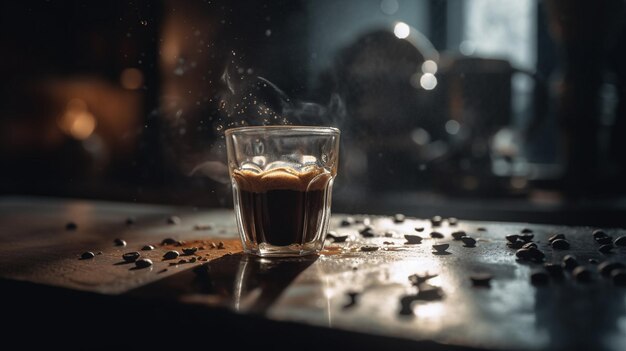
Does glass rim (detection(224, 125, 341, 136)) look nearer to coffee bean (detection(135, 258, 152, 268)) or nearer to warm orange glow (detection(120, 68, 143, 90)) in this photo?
coffee bean (detection(135, 258, 152, 268))

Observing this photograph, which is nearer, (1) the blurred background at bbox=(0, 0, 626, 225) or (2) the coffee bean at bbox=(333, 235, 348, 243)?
(2) the coffee bean at bbox=(333, 235, 348, 243)

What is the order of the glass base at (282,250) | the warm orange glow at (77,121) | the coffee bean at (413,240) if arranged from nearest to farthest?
the glass base at (282,250), the coffee bean at (413,240), the warm orange glow at (77,121)

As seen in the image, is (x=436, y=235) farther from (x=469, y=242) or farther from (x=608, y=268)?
(x=608, y=268)

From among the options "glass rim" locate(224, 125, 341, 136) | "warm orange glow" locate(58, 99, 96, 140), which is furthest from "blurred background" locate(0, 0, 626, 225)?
"glass rim" locate(224, 125, 341, 136)

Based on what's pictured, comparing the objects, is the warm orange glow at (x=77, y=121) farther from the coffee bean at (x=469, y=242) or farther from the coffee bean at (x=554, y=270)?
the coffee bean at (x=554, y=270)

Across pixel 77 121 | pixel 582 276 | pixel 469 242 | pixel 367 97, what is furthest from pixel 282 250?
pixel 77 121

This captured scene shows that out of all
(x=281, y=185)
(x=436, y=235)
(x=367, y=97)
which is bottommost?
(x=436, y=235)

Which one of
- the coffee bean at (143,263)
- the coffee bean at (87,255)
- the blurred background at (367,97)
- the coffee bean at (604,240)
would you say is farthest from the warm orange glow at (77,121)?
the coffee bean at (604,240)

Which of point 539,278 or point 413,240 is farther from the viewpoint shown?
point 413,240
